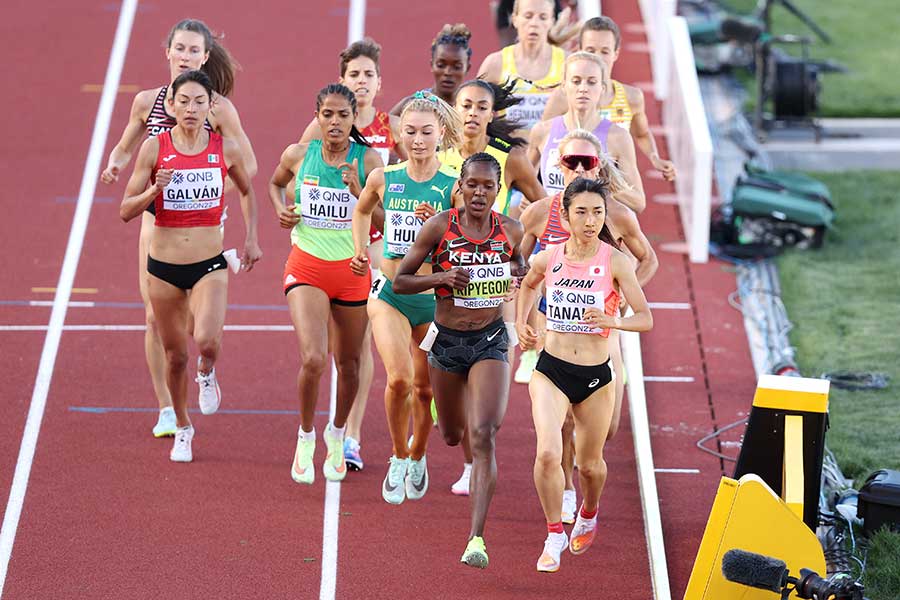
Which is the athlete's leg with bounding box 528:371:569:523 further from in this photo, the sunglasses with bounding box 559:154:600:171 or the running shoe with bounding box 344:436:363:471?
the running shoe with bounding box 344:436:363:471

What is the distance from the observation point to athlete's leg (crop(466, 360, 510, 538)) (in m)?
7.64

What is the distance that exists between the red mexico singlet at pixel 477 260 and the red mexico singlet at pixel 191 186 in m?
1.57

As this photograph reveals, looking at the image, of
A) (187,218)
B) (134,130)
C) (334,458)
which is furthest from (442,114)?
(334,458)

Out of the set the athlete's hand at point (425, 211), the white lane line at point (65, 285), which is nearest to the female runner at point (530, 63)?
the athlete's hand at point (425, 211)

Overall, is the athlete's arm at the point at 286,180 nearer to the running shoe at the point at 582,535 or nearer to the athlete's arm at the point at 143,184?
the athlete's arm at the point at 143,184

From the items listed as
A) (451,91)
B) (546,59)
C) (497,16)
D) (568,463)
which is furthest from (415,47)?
(568,463)

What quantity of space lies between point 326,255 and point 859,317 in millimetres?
5157

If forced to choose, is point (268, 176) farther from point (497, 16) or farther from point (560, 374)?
point (560, 374)

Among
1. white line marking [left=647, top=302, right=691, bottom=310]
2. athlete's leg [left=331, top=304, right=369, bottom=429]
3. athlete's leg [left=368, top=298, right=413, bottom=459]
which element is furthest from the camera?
white line marking [left=647, top=302, right=691, bottom=310]

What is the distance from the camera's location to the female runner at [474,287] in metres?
7.73

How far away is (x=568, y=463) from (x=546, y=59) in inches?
126

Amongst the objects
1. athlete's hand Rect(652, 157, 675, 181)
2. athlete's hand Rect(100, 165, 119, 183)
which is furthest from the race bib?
athlete's hand Rect(652, 157, 675, 181)

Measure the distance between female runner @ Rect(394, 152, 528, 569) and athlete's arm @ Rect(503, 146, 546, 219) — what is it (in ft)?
3.03

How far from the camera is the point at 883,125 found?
16766 mm
